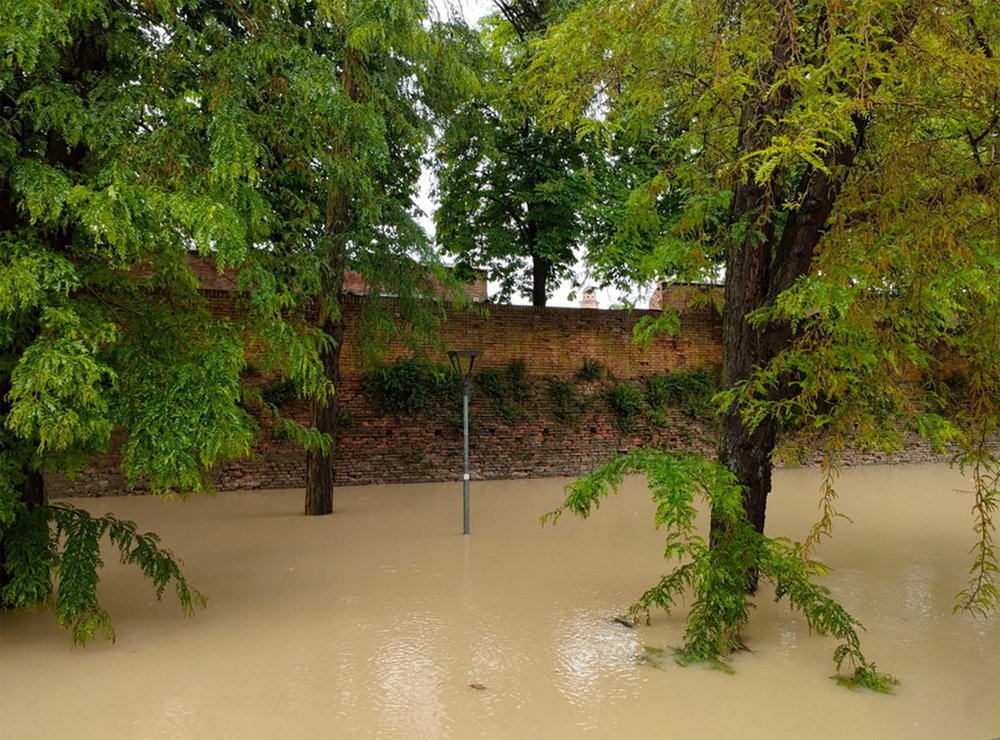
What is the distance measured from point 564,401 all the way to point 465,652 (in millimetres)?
9195

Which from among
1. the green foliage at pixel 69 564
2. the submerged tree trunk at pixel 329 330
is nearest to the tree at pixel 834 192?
the green foliage at pixel 69 564

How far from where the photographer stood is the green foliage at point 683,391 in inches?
587

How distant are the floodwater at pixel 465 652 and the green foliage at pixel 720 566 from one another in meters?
0.19

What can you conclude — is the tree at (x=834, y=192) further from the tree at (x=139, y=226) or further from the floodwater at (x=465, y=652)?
the tree at (x=139, y=226)

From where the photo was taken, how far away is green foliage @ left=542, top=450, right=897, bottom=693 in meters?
4.66

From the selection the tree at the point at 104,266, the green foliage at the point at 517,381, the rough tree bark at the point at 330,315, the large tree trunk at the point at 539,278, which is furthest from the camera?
the large tree trunk at the point at 539,278

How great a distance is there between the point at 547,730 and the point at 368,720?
0.90 m

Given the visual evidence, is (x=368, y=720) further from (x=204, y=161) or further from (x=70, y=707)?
(x=204, y=161)

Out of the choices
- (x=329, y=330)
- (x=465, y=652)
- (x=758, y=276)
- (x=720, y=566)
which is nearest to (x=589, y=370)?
(x=329, y=330)

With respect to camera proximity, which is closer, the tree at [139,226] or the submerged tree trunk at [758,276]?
the tree at [139,226]

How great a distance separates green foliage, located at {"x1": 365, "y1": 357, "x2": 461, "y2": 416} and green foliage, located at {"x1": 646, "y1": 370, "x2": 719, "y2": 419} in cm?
408

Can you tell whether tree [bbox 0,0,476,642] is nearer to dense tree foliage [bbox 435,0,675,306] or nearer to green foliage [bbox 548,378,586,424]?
Result: dense tree foliage [bbox 435,0,675,306]

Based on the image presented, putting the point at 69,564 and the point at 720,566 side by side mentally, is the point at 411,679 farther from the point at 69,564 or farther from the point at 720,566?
the point at 69,564

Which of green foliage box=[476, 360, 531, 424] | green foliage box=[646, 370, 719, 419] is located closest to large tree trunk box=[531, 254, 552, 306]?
green foliage box=[476, 360, 531, 424]
